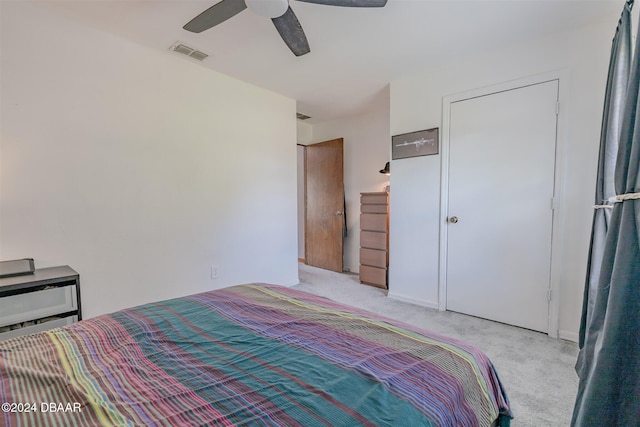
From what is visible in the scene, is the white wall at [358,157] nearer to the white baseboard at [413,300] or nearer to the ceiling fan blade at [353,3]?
the white baseboard at [413,300]

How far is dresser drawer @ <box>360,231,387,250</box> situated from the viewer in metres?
3.72

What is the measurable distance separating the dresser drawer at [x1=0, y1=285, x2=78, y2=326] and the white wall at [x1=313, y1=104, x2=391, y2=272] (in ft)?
11.8

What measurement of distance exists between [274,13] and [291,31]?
Result: 0.23 m

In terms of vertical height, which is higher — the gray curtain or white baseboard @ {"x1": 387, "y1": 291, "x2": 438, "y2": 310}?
the gray curtain

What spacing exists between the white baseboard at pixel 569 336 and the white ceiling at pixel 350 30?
2.36 meters

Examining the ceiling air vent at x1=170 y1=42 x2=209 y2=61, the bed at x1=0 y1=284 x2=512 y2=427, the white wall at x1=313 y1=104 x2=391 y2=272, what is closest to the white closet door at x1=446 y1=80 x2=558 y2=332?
the white wall at x1=313 y1=104 x2=391 y2=272

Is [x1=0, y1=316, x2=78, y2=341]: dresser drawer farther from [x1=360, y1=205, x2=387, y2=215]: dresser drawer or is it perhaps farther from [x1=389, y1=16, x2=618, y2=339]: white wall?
[x1=360, y1=205, x2=387, y2=215]: dresser drawer

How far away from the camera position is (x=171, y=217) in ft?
8.50

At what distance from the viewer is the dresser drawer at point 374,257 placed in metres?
3.71

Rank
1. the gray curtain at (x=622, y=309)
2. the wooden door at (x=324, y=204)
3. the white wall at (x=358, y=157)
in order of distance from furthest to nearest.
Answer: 1. the wooden door at (x=324, y=204)
2. the white wall at (x=358, y=157)
3. the gray curtain at (x=622, y=309)

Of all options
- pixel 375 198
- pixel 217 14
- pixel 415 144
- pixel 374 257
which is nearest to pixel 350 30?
pixel 217 14

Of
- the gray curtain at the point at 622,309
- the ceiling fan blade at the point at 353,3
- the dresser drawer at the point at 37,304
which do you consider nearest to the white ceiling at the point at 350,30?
the ceiling fan blade at the point at 353,3

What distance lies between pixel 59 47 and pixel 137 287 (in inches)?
74.1

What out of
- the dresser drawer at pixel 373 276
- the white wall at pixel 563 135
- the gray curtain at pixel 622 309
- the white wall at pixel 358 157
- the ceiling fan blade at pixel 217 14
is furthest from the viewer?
the white wall at pixel 358 157
